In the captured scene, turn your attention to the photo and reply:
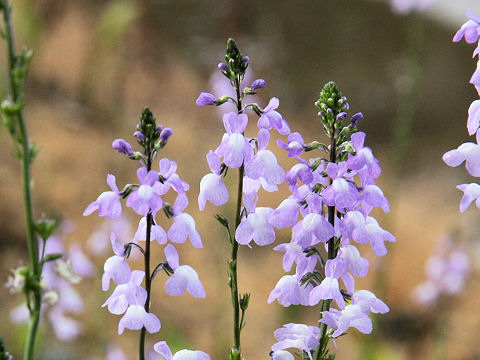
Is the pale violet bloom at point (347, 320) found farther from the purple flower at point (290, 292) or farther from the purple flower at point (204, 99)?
the purple flower at point (204, 99)

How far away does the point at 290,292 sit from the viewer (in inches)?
32.7

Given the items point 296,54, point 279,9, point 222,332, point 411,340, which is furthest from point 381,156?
point 222,332

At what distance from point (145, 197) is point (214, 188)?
0.10 meters

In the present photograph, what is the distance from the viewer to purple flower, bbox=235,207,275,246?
0.78 meters

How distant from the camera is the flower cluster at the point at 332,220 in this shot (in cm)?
76

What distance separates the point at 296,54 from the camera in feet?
13.6

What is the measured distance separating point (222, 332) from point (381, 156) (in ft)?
6.36

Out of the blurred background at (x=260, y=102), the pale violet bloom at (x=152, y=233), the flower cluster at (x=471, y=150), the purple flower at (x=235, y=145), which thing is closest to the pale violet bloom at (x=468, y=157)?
the flower cluster at (x=471, y=150)

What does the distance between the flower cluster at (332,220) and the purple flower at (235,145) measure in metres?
0.04

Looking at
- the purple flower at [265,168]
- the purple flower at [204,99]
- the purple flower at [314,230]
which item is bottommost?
the purple flower at [314,230]

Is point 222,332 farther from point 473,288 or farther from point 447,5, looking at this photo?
point 447,5

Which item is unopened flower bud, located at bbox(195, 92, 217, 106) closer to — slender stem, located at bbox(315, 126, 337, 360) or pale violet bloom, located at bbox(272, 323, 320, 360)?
slender stem, located at bbox(315, 126, 337, 360)

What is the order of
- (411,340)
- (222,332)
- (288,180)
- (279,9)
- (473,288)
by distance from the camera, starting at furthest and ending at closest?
1. (279,9)
2. (473,288)
3. (411,340)
4. (222,332)
5. (288,180)

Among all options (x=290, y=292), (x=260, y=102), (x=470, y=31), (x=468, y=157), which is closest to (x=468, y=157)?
(x=468, y=157)
